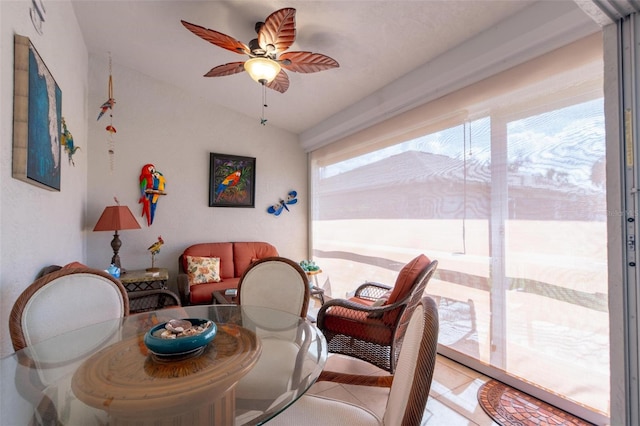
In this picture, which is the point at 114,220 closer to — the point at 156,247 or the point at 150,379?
the point at 156,247

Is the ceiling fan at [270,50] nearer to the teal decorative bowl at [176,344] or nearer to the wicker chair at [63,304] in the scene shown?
the wicker chair at [63,304]

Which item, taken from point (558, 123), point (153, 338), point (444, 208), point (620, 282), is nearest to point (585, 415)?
point (620, 282)

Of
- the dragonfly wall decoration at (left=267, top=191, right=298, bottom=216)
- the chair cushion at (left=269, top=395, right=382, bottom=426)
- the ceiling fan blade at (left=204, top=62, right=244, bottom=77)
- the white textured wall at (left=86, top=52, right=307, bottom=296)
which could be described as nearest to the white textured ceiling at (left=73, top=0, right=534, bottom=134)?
the white textured wall at (left=86, top=52, right=307, bottom=296)

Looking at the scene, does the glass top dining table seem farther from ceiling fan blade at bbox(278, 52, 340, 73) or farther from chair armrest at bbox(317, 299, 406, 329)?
ceiling fan blade at bbox(278, 52, 340, 73)

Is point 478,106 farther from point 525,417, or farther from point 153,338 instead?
point 153,338

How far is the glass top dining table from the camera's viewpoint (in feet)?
2.60

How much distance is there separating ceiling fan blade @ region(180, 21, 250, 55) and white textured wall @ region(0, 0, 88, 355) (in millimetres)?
844

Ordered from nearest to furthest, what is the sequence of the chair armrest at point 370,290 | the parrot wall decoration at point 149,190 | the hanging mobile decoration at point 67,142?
the hanging mobile decoration at point 67,142
the chair armrest at point 370,290
the parrot wall decoration at point 149,190

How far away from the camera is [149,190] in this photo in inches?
135

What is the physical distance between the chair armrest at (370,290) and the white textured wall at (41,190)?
251 centimetres

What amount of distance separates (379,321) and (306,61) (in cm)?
208

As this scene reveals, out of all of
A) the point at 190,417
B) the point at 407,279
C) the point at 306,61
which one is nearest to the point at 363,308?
the point at 407,279

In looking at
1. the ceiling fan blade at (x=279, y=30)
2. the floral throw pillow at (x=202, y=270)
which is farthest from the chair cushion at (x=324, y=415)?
the floral throw pillow at (x=202, y=270)

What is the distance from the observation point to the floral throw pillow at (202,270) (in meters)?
3.33
